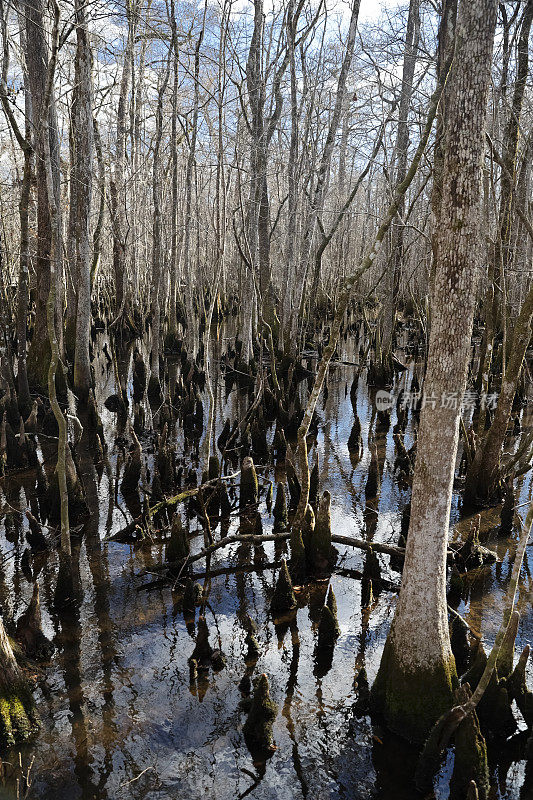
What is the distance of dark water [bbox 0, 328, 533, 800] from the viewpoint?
2.75 metres

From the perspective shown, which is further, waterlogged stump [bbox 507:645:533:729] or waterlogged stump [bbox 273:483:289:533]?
waterlogged stump [bbox 273:483:289:533]

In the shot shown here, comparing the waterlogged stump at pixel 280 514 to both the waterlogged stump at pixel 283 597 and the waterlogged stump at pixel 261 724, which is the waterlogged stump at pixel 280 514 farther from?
the waterlogged stump at pixel 261 724

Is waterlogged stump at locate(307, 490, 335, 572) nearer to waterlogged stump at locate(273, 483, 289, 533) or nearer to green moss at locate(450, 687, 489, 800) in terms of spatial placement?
waterlogged stump at locate(273, 483, 289, 533)

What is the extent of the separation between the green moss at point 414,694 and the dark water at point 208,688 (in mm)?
114

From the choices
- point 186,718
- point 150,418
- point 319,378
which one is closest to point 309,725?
point 186,718

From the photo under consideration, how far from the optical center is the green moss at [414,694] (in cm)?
280

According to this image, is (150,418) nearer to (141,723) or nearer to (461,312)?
(141,723)

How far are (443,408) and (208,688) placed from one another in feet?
→ 6.60

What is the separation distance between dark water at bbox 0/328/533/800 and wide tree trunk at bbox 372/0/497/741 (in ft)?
1.04

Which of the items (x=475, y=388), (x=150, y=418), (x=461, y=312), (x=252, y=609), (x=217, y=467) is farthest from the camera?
(x=475, y=388)

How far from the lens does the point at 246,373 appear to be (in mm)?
11023

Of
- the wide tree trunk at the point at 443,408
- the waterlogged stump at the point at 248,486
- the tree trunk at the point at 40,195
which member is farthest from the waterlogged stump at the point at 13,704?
the tree trunk at the point at 40,195

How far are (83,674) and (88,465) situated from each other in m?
3.66

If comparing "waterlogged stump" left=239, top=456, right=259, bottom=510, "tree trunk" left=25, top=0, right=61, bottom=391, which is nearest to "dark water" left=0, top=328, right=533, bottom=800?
"waterlogged stump" left=239, top=456, right=259, bottom=510
